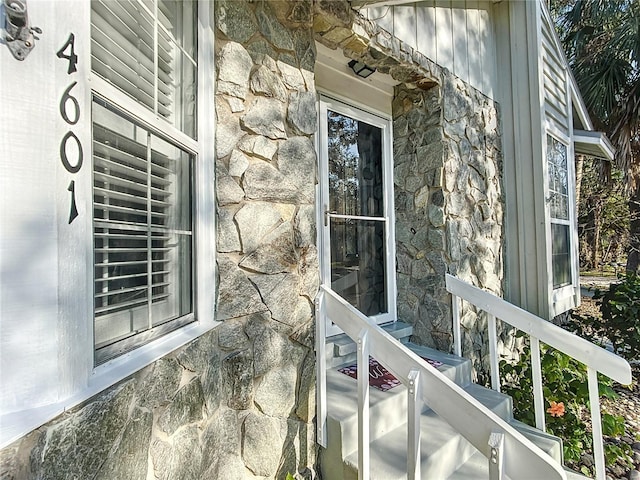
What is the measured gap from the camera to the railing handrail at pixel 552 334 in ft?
6.09

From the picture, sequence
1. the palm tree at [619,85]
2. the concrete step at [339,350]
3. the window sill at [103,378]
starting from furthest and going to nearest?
the palm tree at [619,85], the concrete step at [339,350], the window sill at [103,378]

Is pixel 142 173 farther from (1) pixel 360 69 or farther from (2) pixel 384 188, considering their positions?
(2) pixel 384 188

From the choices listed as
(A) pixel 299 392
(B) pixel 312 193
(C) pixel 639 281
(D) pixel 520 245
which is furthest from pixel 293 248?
(C) pixel 639 281

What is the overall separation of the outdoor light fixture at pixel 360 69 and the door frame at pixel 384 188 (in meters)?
0.22

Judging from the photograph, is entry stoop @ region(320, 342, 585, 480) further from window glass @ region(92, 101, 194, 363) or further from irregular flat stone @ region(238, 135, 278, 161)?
irregular flat stone @ region(238, 135, 278, 161)

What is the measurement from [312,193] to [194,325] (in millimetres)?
871

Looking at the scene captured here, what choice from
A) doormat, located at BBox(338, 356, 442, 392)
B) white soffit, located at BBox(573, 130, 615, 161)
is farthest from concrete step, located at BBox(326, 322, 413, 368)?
white soffit, located at BBox(573, 130, 615, 161)

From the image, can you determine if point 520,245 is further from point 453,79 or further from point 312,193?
point 312,193

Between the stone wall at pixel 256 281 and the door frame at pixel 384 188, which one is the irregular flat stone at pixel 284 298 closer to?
the stone wall at pixel 256 281

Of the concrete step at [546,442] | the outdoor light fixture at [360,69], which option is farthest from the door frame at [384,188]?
the concrete step at [546,442]

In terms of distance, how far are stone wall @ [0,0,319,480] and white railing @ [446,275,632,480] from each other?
4.60ft

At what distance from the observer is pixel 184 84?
1.39 meters

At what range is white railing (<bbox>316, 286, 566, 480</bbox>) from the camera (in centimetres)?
112

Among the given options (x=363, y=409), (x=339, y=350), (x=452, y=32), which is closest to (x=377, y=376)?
(x=339, y=350)
